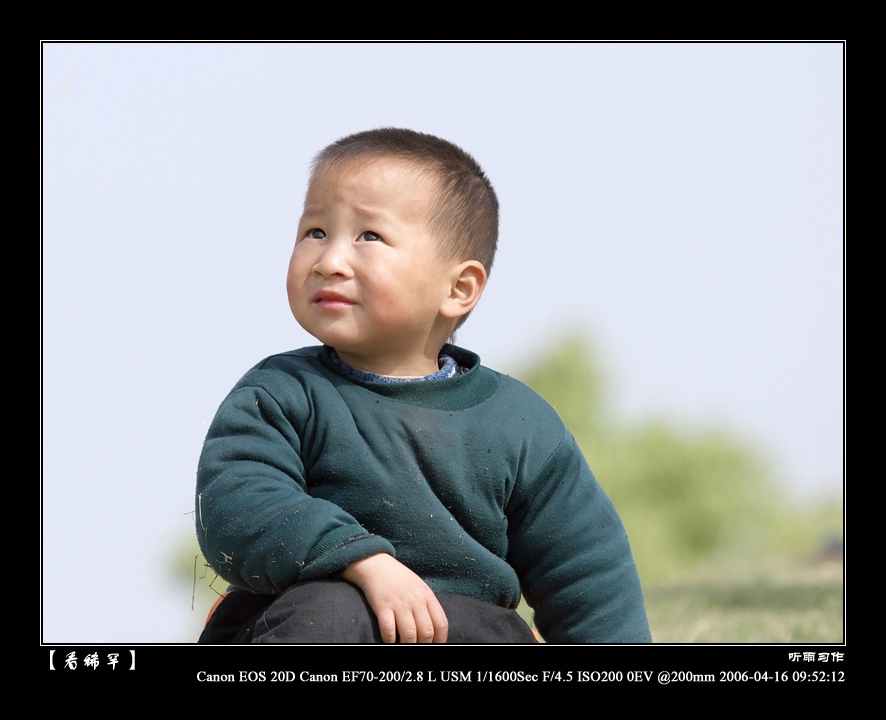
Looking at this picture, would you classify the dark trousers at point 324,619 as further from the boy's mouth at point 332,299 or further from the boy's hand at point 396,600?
the boy's mouth at point 332,299

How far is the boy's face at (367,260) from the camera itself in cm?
276

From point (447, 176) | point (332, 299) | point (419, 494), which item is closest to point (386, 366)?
point (332, 299)

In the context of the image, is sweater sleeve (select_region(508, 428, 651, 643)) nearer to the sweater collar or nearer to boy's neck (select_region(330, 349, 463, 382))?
the sweater collar

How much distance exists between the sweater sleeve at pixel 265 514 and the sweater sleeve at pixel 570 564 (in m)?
0.48

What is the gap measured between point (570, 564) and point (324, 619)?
737 mm

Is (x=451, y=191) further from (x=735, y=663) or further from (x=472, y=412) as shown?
(x=735, y=663)

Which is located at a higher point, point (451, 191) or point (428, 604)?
point (451, 191)

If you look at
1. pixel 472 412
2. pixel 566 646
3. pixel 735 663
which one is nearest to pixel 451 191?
pixel 472 412

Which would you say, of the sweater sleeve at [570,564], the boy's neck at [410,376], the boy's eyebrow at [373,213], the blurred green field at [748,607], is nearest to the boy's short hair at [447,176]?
the boy's eyebrow at [373,213]

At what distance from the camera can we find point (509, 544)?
9.50ft

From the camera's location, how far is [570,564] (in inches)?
113

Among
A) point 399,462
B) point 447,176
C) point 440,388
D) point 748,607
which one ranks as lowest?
point 748,607

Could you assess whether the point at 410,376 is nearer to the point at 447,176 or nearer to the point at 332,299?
the point at 332,299

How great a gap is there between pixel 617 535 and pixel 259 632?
975 millimetres
